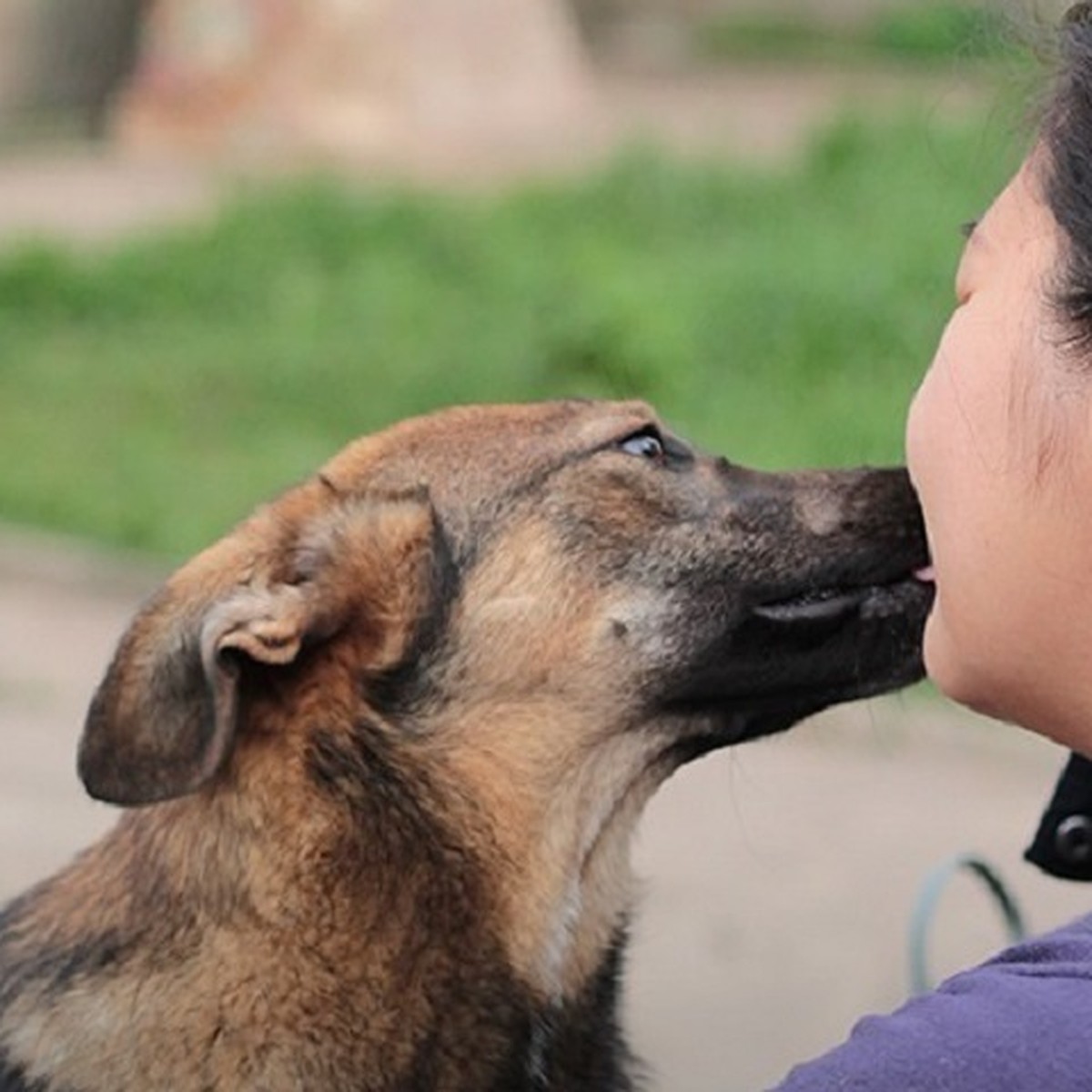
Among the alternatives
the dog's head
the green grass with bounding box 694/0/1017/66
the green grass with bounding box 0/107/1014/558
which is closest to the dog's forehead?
the dog's head

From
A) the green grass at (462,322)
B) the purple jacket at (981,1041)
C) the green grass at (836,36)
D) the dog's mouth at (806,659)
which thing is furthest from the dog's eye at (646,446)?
the green grass at (836,36)

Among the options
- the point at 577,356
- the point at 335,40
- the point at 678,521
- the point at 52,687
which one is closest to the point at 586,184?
the point at 335,40

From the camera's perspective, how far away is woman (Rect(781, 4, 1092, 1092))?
167 centimetres

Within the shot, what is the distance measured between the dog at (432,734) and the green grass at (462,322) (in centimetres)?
450

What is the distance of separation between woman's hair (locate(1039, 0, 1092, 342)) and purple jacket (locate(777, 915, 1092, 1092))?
0.39 meters

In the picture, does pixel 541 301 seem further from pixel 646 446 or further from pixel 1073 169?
pixel 1073 169

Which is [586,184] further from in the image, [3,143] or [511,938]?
[511,938]

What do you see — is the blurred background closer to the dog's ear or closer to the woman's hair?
the woman's hair

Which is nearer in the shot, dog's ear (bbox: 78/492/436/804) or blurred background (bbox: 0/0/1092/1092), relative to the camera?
dog's ear (bbox: 78/492/436/804)

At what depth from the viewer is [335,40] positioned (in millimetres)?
14250

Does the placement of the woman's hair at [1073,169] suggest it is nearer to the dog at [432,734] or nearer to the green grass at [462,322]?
the dog at [432,734]

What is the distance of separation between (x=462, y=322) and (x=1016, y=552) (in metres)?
8.80

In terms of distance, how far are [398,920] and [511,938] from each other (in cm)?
14

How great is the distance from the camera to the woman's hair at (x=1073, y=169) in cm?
182
